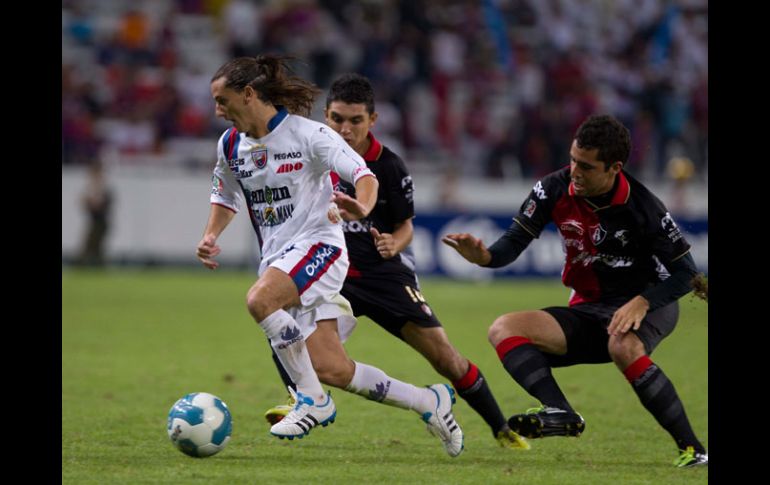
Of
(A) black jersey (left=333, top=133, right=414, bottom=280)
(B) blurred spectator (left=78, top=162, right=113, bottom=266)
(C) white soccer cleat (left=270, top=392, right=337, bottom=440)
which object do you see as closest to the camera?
(C) white soccer cleat (left=270, top=392, right=337, bottom=440)

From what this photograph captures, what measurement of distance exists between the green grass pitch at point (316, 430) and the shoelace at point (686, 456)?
0.31ft

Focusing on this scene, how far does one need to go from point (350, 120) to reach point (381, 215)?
23.8 inches

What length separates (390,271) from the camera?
23.7ft

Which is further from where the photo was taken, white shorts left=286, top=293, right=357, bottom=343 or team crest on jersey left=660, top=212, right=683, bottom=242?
white shorts left=286, top=293, right=357, bottom=343

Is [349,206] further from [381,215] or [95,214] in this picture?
[95,214]

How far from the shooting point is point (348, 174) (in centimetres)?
634

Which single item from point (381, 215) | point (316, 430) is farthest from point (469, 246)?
point (316, 430)

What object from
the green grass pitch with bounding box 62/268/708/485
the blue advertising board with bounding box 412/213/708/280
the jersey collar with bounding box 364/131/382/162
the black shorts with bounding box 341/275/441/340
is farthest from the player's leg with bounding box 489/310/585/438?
the blue advertising board with bounding box 412/213/708/280

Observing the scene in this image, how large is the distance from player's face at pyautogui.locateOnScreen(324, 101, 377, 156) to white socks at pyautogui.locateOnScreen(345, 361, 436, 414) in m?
1.44

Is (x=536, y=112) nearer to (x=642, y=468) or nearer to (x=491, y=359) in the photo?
(x=491, y=359)

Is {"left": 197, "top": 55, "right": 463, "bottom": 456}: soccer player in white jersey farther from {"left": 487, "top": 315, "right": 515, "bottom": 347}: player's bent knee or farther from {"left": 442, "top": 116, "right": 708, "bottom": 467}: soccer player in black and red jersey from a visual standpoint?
{"left": 442, "top": 116, "right": 708, "bottom": 467}: soccer player in black and red jersey

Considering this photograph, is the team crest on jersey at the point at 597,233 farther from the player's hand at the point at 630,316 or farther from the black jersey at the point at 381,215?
the black jersey at the point at 381,215

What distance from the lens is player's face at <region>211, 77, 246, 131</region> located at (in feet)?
21.2
